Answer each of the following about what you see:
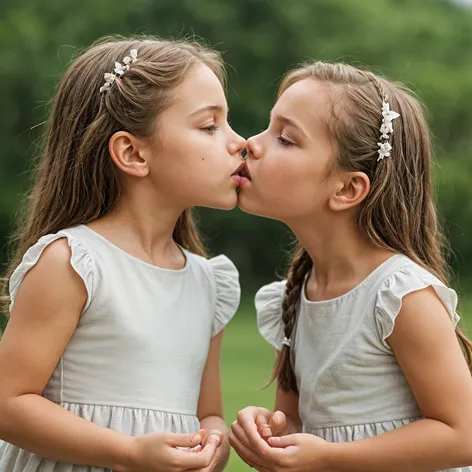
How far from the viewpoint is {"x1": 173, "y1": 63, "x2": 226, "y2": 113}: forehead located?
9.46 ft

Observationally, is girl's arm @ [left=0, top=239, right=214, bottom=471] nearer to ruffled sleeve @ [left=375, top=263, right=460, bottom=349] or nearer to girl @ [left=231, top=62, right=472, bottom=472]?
girl @ [left=231, top=62, right=472, bottom=472]

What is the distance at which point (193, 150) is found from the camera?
287 centimetres

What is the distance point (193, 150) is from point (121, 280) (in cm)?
44

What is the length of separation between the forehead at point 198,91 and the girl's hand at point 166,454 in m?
0.97

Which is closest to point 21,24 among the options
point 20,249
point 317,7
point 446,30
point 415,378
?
point 317,7

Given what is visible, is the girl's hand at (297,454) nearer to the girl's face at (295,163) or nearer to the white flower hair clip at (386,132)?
the girl's face at (295,163)

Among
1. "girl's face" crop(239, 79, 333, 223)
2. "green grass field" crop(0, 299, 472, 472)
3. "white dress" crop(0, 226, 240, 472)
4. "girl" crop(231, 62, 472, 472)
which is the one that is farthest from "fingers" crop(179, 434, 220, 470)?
"green grass field" crop(0, 299, 472, 472)

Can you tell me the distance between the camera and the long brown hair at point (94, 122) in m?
2.87

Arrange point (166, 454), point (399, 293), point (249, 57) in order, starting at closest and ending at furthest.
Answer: point (166, 454)
point (399, 293)
point (249, 57)

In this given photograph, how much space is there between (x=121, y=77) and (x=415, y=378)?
1.22 metres

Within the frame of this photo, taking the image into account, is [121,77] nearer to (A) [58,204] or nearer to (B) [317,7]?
(A) [58,204]

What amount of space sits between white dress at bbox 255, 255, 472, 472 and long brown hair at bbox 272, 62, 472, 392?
13cm

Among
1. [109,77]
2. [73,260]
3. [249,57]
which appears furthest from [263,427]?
[249,57]

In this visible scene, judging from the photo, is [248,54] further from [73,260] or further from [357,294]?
A: [73,260]
